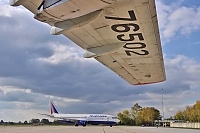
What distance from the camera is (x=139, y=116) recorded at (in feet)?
443

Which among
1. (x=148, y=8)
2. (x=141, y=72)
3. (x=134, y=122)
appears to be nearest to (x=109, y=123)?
(x=134, y=122)

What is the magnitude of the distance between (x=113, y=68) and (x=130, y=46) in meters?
3.11

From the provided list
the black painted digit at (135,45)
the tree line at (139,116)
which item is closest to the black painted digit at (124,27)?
the black painted digit at (135,45)

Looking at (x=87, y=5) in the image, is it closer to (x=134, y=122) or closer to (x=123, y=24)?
(x=123, y=24)

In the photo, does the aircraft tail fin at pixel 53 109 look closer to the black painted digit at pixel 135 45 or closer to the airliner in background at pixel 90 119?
the airliner in background at pixel 90 119

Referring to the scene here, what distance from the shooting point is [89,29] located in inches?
244

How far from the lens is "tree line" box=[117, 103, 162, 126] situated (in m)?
133

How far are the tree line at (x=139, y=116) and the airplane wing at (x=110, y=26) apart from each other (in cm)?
12570

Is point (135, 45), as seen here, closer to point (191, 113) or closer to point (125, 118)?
point (191, 113)

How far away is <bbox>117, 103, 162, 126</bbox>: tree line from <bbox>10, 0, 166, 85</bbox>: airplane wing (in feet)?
412

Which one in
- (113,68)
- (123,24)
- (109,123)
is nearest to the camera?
(123,24)

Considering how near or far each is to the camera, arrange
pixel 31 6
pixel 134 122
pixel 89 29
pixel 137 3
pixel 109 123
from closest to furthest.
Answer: pixel 31 6 → pixel 137 3 → pixel 89 29 → pixel 109 123 → pixel 134 122

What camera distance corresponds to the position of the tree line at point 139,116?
435ft

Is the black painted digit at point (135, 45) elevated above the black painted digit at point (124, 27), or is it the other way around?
the black painted digit at point (124, 27)
